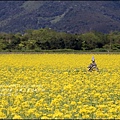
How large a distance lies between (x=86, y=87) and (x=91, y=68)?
21.4 feet

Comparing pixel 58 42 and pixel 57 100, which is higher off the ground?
pixel 58 42

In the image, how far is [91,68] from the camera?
1962 centimetres

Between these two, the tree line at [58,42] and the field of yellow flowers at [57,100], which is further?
the tree line at [58,42]

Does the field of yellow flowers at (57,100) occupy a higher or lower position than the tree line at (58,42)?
lower

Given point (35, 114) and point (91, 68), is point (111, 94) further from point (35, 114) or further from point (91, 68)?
point (91, 68)

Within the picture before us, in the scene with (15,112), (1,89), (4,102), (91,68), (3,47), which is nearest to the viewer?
(15,112)

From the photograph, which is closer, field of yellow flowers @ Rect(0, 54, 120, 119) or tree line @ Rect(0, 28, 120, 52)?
field of yellow flowers @ Rect(0, 54, 120, 119)

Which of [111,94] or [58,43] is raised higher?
[58,43]

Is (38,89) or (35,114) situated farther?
(38,89)

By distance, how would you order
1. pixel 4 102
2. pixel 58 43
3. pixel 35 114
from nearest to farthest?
pixel 35 114 → pixel 4 102 → pixel 58 43

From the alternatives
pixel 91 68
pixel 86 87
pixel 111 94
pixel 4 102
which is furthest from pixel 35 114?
pixel 91 68

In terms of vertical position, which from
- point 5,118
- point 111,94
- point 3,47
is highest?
point 3,47

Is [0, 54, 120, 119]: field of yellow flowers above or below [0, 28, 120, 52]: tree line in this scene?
below

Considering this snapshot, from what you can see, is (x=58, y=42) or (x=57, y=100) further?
(x=58, y=42)
